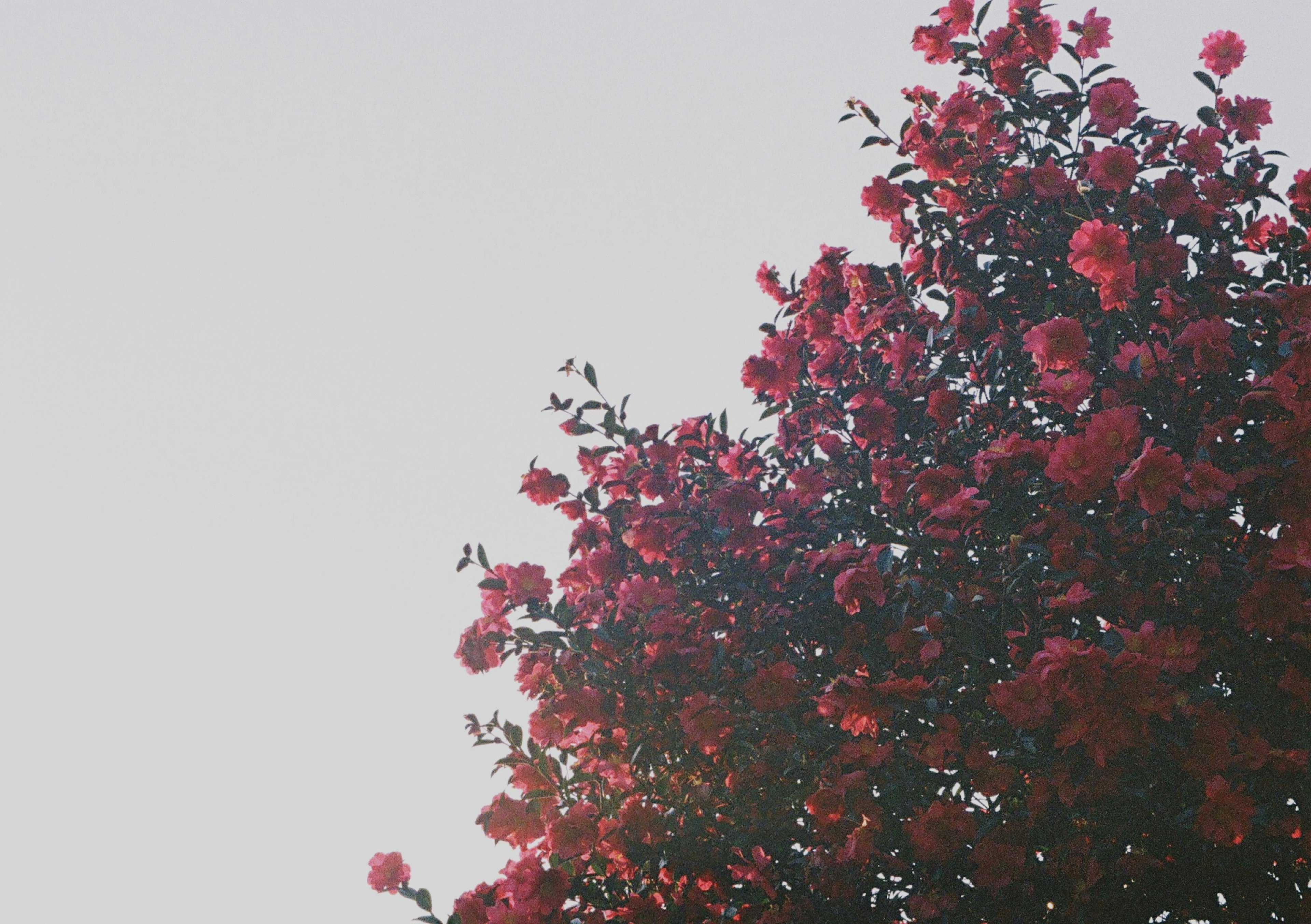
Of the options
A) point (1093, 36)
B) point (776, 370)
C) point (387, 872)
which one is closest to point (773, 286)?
point (776, 370)

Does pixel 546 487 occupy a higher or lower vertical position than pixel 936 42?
lower

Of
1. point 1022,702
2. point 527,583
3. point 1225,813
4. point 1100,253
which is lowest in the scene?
point 1225,813

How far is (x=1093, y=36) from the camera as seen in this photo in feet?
14.3

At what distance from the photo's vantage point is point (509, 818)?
147 inches

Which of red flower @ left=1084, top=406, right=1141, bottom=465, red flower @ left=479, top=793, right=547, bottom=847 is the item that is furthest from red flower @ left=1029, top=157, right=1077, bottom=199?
red flower @ left=479, top=793, right=547, bottom=847

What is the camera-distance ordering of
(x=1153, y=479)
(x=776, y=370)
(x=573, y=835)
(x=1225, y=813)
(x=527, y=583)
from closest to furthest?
(x=1225, y=813) → (x=1153, y=479) → (x=573, y=835) → (x=527, y=583) → (x=776, y=370)

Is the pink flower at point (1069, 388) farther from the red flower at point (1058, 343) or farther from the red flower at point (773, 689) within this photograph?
the red flower at point (773, 689)

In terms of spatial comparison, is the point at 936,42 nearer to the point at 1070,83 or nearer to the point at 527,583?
the point at 1070,83

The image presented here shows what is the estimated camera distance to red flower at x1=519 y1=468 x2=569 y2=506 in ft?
13.6

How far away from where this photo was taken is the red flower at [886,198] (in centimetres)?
436

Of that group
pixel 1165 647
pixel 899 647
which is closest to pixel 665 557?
pixel 899 647

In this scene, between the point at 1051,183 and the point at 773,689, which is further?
the point at 1051,183

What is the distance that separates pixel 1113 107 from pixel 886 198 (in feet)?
3.18

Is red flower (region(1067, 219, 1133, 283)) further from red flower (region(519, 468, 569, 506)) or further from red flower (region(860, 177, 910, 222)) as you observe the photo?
red flower (region(519, 468, 569, 506))
